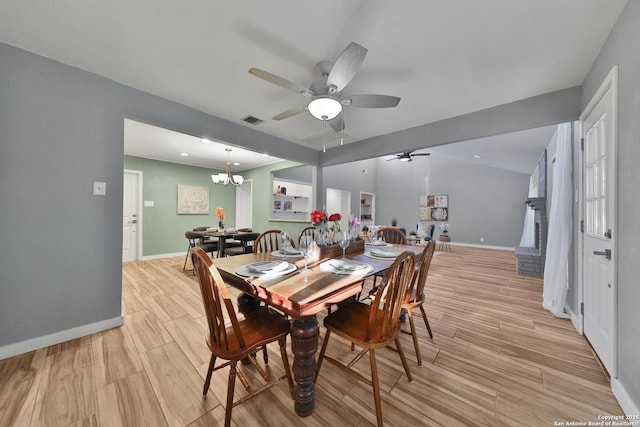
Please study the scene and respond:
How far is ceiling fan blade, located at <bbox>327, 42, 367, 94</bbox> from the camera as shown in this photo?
1.41 metres

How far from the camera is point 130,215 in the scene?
→ 16.3 ft

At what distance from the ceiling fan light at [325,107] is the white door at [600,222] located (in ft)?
5.89

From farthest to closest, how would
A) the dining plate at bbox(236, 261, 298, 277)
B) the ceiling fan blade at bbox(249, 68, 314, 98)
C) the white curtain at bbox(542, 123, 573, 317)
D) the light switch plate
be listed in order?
1. the white curtain at bbox(542, 123, 573, 317)
2. the light switch plate
3. the ceiling fan blade at bbox(249, 68, 314, 98)
4. the dining plate at bbox(236, 261, 298, 277)

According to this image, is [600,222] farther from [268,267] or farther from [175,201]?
[175,201]

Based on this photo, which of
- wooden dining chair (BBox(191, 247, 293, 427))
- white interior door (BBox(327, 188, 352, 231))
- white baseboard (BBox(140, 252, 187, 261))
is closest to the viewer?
wooden dining chair (BBox(191, 247, 293, 427))

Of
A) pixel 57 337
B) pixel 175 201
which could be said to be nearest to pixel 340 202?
pixel 175 201

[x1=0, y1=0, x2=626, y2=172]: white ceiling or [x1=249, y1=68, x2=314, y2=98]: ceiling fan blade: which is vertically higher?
[x1=0, y1=0, x2=626, y2=172]: white ceiling

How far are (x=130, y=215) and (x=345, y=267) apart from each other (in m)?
5.51

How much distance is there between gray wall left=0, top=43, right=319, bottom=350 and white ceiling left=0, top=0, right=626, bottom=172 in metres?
0.20

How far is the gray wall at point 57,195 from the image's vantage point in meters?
1.73

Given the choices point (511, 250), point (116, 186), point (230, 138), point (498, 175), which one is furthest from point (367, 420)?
point (498, 175)

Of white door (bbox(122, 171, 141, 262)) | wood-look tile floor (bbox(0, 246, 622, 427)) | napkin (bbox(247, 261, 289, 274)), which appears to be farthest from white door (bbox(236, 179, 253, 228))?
napkin (bbox(247, 261, 289, 274))

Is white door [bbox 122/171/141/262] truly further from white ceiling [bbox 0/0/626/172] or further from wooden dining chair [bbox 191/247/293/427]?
wooden dining chair [bbox 191/247/293/427]

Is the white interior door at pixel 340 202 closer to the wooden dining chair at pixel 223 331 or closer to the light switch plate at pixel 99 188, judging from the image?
the light switch plate at pixel 99 188
